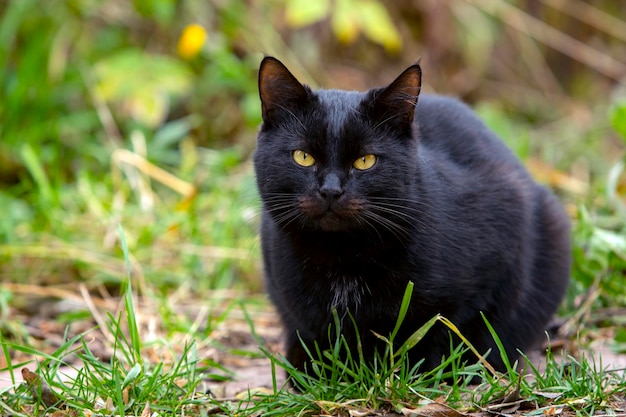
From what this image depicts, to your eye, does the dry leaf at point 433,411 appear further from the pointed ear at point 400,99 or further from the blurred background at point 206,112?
the blurred background at point 206,112

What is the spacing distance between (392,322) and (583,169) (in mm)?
3027

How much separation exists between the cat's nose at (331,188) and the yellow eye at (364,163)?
0.34 feet

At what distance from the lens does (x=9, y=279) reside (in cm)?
362

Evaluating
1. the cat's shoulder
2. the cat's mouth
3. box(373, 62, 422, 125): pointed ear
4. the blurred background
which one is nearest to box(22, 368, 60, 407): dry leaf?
the cat's mouth

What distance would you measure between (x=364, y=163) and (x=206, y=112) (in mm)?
3360

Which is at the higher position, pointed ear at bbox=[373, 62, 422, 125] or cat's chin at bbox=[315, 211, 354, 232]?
pointed ear at bbox=[373, 62, 422, 125]

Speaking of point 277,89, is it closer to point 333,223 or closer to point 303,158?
point 303,158

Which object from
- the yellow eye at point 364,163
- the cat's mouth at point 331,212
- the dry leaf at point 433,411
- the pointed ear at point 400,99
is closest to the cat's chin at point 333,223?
the cat's mouth at point 331,212

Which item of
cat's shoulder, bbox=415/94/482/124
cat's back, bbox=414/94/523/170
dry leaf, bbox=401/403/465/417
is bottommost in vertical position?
dry leaf, bbox=401/403/465/417

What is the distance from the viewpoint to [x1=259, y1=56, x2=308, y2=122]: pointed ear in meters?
2.29

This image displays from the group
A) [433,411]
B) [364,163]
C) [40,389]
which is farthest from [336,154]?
[40,389]

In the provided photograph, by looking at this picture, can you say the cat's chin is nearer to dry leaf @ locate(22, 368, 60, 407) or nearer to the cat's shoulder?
the cat's shoulder

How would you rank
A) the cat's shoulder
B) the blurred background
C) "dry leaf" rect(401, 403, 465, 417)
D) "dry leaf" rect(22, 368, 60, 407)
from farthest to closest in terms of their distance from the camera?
1. the blurred background
2. the cat's shoulder
3. "dry leaf" rect(22, 368, 60, 407)
4. "dry leaf" rect(401, 403, 465, 417)

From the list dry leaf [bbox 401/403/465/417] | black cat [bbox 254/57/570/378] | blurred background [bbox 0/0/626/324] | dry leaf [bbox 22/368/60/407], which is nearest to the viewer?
dry leaf [bbox 401/403/465/417]
